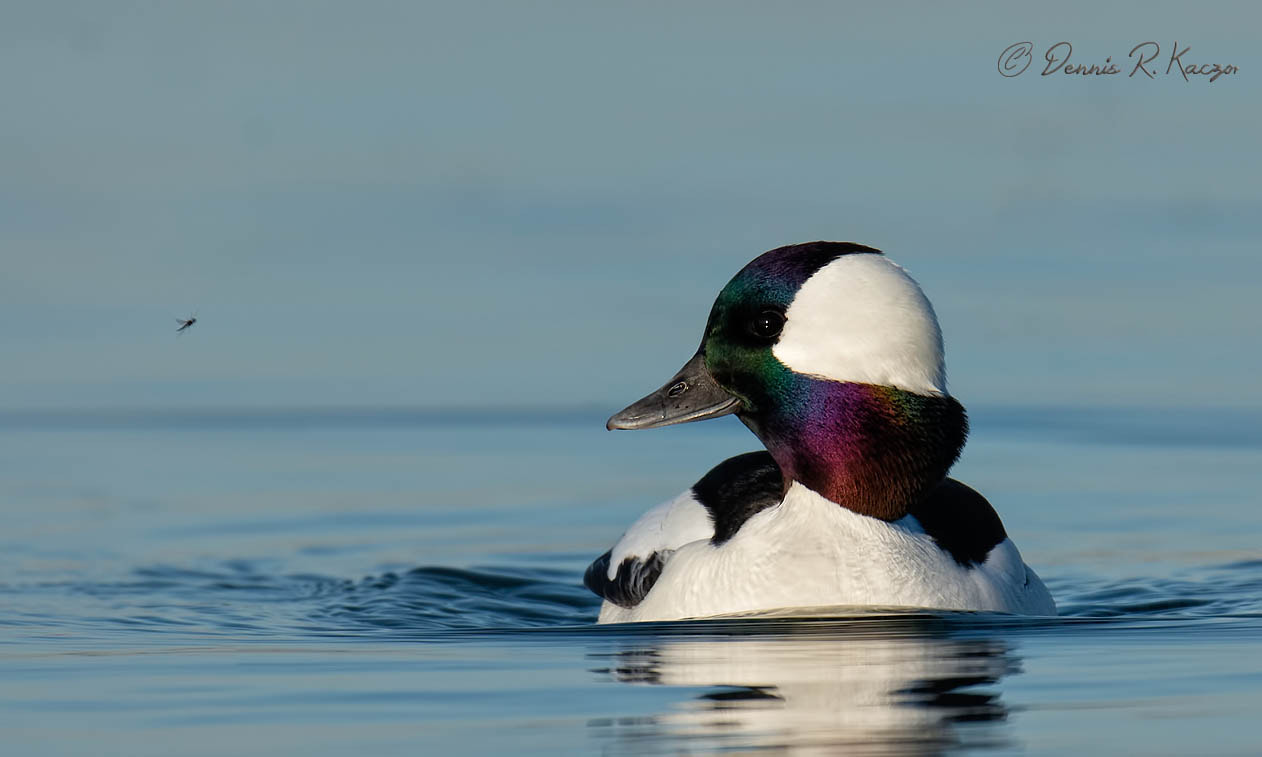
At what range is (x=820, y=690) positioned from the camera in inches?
270

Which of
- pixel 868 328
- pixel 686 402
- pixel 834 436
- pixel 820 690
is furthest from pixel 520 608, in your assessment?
pixel 820 690

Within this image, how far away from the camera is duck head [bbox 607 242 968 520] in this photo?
806cm

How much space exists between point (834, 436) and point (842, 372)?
9.7 inches

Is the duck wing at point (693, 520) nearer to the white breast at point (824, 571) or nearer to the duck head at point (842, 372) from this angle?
the white breast at point (824, 571)

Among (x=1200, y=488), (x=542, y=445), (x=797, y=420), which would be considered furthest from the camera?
(x=542, y=445)

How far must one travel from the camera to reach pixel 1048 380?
13078 millimetres

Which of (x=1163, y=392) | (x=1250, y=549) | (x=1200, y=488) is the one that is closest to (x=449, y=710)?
(x=1250, y=549)

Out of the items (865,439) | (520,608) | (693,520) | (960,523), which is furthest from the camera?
(520,608)

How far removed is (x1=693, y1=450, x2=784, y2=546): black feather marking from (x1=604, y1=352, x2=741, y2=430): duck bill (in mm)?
436

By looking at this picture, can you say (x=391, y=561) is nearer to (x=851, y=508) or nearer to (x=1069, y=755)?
(x=851, y=508)

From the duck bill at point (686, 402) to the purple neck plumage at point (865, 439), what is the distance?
0.18 m

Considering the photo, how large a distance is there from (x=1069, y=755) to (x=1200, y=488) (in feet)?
19.7

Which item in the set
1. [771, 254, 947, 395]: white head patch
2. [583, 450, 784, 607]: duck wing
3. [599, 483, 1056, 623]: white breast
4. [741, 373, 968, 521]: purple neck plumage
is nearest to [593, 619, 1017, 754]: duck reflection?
[599, 483, 1056, 623]: white breast

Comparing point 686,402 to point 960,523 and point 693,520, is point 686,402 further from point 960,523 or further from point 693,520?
point 960,523
